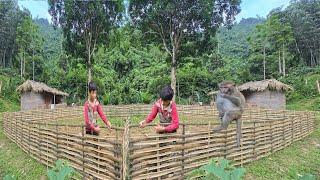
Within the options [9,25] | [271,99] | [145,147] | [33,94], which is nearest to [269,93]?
[271,99]

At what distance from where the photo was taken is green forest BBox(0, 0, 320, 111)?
2836cm

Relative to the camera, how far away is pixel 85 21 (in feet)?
98.3

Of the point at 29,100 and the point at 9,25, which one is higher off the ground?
the point at 9,25

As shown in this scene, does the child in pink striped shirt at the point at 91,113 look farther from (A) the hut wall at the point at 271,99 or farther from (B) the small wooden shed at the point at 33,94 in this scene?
(A) the hut wall at the point at 271,99

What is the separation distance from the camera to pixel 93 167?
19.4ft

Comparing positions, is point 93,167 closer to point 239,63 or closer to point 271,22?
point 271,22

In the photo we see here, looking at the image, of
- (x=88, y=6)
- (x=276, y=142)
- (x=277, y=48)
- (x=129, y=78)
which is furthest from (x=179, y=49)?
(x=276, y=142)

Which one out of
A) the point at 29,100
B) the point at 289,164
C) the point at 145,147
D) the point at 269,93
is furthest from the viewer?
the point at 29,100

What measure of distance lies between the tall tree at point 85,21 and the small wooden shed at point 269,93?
12184mm

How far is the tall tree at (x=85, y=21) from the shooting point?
2931cm

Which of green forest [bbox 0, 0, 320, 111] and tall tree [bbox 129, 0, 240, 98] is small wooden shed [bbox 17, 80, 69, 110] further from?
tall tree [bbox 129, 0, 240, 98]

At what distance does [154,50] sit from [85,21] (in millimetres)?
18494

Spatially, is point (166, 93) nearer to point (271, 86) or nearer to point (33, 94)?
point (271, 86)

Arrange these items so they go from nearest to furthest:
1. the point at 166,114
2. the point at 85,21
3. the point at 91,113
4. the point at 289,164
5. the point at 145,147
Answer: the point at 145,147
the point at 166,114
the point at 91,113
the point at 289,164
the point at 85,21
